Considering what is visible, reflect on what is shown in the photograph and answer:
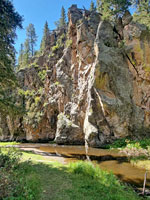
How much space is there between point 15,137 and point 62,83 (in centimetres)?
1535

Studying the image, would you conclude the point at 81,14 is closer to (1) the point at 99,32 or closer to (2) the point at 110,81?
(1) the point at 99,32

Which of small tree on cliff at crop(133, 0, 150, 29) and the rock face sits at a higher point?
small tree on cliff at crop(133, 0, 150, 29)

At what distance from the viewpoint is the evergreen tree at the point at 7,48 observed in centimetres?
789

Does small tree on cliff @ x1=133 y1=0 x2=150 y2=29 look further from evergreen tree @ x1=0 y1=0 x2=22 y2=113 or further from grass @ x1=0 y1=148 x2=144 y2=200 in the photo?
grass @ x1=0 y1=148 x2=144 y2=200

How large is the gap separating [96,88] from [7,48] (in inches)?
543

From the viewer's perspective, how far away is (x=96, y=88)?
20.2 meters

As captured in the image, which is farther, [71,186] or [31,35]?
[31,35]

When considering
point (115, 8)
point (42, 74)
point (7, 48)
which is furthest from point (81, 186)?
point (42, 74)

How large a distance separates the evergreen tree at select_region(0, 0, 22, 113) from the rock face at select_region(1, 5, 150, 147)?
19.5 feet

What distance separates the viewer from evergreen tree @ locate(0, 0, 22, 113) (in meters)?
7.89

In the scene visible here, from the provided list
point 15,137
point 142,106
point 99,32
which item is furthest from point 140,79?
point 15,137

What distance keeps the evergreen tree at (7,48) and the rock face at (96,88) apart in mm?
5940

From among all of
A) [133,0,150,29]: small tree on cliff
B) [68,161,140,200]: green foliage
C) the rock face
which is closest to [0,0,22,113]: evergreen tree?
[68,161,140,200]: green foliage

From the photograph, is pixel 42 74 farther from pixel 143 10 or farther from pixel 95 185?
pixel 95 185
